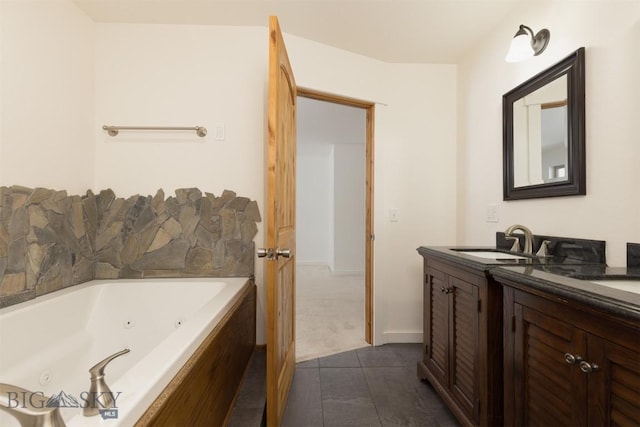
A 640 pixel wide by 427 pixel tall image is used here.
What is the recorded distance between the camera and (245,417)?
1354 millimetres

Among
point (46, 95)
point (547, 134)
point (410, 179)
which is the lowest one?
point (410, 179)

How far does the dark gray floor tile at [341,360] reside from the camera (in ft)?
6.63

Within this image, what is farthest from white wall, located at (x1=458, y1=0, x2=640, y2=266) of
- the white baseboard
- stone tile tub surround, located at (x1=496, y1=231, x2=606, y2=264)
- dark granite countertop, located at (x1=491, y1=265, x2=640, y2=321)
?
the white baseboard

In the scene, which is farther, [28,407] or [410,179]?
[410,179]

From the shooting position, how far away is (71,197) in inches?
71.7

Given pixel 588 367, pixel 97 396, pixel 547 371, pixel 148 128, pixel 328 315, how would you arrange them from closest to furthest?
pixel 97 396, pixel 588 367, pixel 547 371, pixel 148 128, pixel 328 315

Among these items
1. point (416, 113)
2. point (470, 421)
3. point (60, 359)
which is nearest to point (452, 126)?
point (416, 113)

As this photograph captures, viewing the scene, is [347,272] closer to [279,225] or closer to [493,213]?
[493,213]

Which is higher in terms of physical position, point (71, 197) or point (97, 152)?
point (97, 152)

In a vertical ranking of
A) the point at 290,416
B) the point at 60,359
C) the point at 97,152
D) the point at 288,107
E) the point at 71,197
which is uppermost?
the point at 288,107

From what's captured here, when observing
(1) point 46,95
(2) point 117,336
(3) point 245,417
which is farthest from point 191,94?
(3) point 245,417

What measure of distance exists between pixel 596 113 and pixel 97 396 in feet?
6.76

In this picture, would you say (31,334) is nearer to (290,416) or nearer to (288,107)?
(290,416)

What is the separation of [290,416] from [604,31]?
2372 mm
